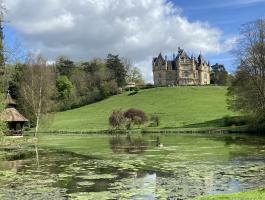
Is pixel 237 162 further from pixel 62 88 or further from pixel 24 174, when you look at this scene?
pixel 62 88

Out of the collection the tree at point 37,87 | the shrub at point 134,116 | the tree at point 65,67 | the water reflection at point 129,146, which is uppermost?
the tree at point 65,67

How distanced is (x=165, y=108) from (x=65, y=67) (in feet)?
202

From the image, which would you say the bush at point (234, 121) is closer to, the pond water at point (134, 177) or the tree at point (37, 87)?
the tree at point (37, 87)

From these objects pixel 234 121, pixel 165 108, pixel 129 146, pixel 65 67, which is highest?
pixel 65 67

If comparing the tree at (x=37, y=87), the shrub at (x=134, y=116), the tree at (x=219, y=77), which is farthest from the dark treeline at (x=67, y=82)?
the tree at (x=219, y=77)

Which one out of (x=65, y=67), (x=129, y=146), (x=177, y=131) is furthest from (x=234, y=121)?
(x=65, y=67)

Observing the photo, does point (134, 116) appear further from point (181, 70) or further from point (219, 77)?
point (219, 77)

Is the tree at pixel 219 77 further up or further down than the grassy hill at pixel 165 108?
further up

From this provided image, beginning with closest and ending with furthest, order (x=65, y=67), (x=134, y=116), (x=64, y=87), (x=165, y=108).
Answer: (x=134, y=116)
(x=165, y=108)
(x=64, y=87)
(x=65, y=67)

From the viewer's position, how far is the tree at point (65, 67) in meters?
159

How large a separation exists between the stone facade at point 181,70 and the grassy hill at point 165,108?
3820 centimetres

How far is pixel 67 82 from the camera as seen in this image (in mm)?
136375

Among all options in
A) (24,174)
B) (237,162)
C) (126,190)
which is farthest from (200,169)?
(24,174)

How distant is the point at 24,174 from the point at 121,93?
114 m
